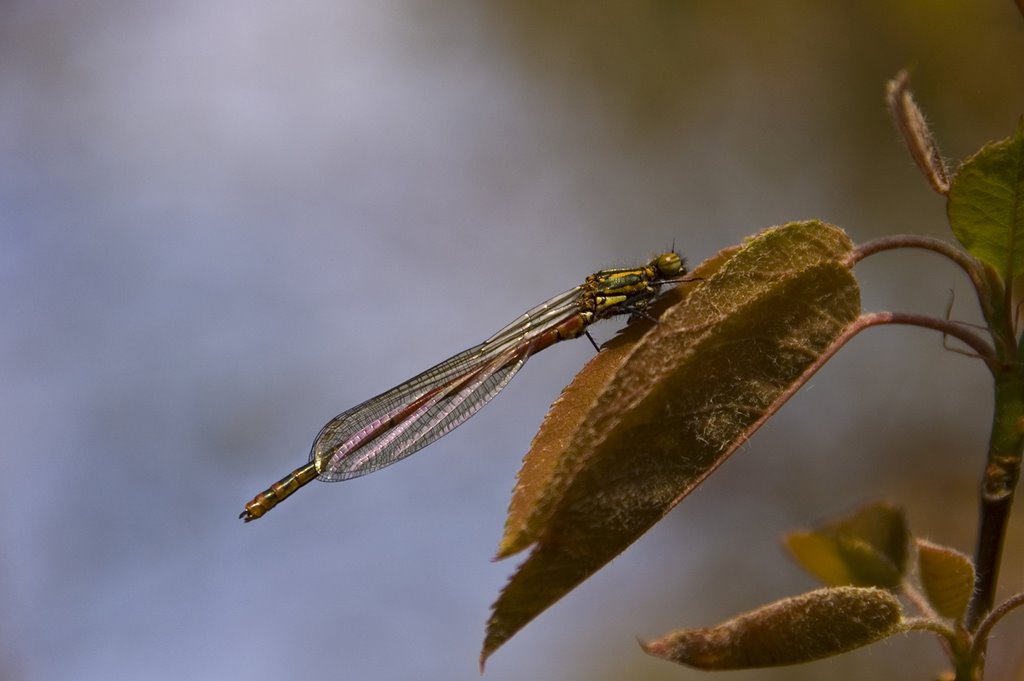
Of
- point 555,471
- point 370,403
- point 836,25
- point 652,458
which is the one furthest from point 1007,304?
point 836,25

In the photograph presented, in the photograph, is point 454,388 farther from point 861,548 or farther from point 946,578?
point 946,578

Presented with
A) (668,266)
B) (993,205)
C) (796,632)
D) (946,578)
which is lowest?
(946,578)

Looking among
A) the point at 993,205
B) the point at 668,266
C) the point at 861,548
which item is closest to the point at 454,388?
the point at 668,266

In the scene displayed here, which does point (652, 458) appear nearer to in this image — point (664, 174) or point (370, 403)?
point (370, 403)

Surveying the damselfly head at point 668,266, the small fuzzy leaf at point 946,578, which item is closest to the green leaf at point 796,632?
the small fuzzy leaf at point 946,578

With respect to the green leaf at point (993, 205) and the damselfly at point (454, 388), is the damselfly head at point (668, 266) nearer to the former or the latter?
the damselfly at point (454, 388)

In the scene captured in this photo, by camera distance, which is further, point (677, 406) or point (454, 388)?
point (454, 388)

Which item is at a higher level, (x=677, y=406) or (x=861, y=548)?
(x=677, y=406)
